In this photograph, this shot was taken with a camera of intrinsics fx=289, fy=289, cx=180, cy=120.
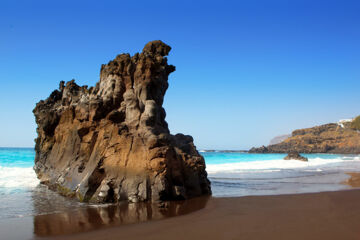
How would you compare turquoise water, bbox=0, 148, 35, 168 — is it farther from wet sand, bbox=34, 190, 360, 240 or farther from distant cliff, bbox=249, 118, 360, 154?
distant cliff, bbox=249, 118, 360, 154

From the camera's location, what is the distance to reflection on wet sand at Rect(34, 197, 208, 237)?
6.38 metres

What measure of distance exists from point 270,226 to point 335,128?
99.3 metres

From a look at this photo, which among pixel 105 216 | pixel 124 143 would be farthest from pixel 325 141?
pixel 105 216

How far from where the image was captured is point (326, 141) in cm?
8250

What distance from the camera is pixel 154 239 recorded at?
5430 mm

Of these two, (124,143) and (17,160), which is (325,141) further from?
(124,143)

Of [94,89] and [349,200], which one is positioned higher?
[94,89]

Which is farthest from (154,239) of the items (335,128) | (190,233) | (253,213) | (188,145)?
(335,128)

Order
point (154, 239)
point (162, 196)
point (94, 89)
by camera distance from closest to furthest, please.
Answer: point (154, 239) → point (162, 196) → point (94, 89)

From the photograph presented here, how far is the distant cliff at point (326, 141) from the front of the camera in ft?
257

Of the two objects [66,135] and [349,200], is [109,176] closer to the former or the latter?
[66,135]

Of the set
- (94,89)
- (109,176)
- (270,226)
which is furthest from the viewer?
(94,89)

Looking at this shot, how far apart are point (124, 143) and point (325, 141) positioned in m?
85.2

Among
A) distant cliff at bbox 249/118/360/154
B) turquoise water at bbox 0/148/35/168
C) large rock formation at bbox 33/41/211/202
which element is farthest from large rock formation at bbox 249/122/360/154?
large rock formation at bbox 33/41/211/202
